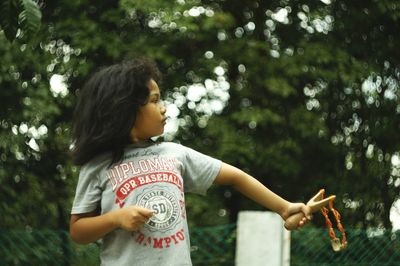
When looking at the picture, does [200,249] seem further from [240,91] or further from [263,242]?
[240,91]

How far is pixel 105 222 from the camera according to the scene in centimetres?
198

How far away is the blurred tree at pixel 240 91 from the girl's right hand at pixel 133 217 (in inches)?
71.2

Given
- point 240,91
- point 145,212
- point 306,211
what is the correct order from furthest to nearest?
point 240,91
point 306,211
point 145,212

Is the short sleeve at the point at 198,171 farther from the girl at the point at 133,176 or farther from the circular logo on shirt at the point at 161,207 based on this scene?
the circular logo on shirt at the point at 161,207

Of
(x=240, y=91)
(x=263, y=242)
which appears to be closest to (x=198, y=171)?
(x=263, y=242)

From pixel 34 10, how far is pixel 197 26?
6.28 feet

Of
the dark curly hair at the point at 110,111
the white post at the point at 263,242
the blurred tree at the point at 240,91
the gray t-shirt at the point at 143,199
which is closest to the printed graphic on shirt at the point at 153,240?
the gray t-shirt at the point at 143,199

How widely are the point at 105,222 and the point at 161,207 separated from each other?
146 mm

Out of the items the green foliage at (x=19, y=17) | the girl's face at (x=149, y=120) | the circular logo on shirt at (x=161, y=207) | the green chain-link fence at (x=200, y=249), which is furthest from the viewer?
the green chain-link fence at (x=200, y=249)

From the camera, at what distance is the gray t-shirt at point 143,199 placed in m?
1.99

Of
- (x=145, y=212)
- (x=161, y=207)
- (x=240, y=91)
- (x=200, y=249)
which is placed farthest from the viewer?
(x=240, y=91)

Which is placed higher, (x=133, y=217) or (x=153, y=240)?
(x=133, y=217)

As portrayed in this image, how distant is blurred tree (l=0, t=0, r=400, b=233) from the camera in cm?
398

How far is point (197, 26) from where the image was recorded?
4371mm
